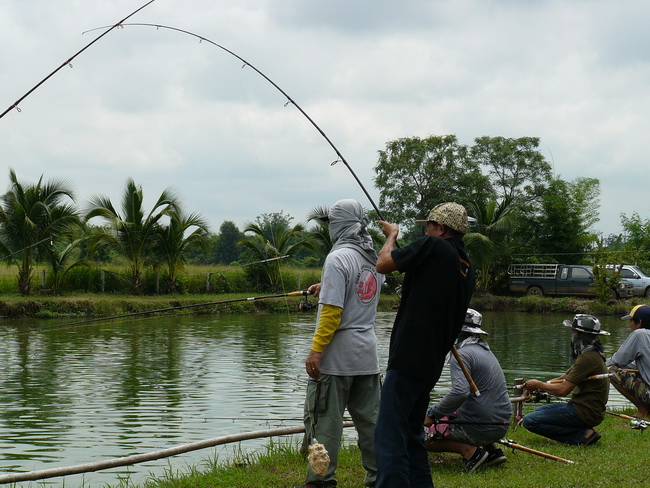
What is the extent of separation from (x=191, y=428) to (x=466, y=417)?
13.0 feet

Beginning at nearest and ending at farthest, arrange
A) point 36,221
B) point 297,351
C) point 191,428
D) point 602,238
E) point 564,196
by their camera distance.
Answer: point 191,428 < point 297,351 < point 36,221 < point 602,238 < point 564,196

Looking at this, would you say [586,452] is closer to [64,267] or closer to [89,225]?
[64,267]

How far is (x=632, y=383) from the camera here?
293 inches

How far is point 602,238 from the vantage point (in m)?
33.9

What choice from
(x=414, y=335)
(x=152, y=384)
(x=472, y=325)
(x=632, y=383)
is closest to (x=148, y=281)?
(x=152, y=384)

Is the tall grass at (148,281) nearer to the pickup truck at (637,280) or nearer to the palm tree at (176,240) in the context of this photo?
the palm tree at (176,240)

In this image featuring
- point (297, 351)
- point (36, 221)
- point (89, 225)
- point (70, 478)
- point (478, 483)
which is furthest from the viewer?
point (89, 225)

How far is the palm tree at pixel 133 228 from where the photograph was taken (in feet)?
82.5

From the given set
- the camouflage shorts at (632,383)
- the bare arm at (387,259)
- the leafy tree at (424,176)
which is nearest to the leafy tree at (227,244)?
the leafy tree at (424,176)

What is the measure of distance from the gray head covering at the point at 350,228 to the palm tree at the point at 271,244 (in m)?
22.5

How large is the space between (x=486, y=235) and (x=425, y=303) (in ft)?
97.6

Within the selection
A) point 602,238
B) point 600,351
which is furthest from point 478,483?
point 602,238

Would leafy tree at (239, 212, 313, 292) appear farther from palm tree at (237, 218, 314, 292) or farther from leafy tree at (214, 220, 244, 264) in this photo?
leafy tree at (214, 220, 244, 264)

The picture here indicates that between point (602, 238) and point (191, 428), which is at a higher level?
point (602, 238)
